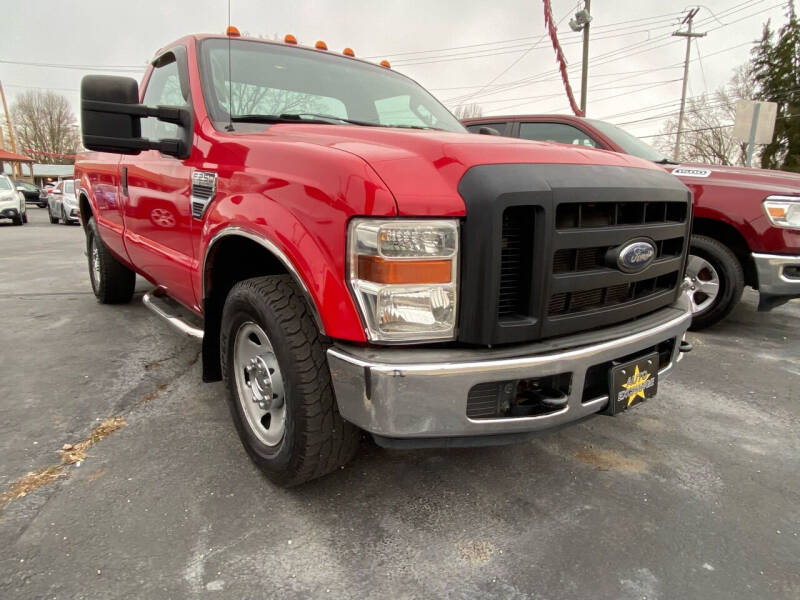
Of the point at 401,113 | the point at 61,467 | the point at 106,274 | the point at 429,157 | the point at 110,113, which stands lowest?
the point at 61,467

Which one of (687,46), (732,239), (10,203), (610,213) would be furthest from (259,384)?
(687,46)

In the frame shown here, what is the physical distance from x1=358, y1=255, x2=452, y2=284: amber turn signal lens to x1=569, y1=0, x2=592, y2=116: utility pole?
17.0m

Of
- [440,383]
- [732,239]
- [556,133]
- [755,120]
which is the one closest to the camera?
[440,383]

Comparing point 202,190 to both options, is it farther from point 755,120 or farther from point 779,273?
point 755,120

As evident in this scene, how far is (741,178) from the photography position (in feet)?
14.5

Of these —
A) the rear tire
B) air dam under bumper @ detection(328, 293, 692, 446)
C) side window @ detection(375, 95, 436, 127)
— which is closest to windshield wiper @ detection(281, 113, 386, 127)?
side window @ detection(375, 95, 436, 127)

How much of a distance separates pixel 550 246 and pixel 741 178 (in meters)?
3.72

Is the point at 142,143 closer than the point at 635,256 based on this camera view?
No

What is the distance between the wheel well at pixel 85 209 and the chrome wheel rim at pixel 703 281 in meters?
5.74

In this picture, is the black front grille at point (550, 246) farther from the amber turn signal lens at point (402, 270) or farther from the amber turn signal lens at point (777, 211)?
the amber turn signal lens at point (777, 211)

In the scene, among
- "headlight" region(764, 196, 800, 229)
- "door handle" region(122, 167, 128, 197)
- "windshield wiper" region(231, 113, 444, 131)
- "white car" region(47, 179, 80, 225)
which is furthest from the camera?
"white car" region(47, 179, 80, 225)

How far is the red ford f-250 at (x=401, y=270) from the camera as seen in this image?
1644 millimetres

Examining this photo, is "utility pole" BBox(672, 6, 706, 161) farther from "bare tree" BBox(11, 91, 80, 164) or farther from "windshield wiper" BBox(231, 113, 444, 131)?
"bare tree" BBox(11, 91, 80, 164)

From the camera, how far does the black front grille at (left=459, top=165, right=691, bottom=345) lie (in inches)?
65.4
